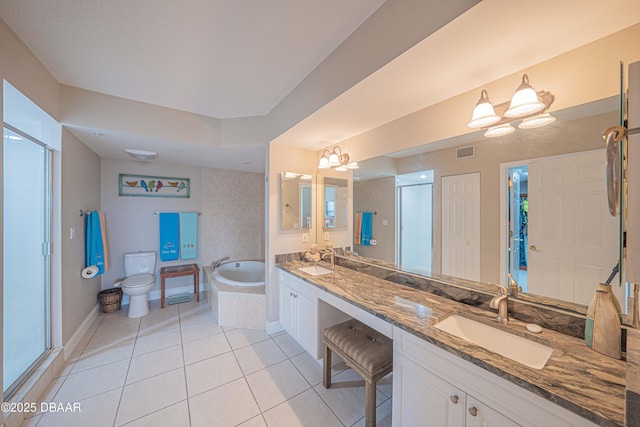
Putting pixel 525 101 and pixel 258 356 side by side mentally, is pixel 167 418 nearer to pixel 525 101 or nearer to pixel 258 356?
pixel 258 356

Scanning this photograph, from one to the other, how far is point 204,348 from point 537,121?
3206 millimetres

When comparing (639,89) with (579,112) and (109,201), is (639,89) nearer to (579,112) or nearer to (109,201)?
(579,112)

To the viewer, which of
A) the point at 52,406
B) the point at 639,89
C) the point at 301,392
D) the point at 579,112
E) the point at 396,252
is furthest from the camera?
the point at 396,252

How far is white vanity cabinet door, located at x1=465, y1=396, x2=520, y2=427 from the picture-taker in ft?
2.93

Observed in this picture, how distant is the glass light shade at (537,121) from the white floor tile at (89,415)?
123 inches

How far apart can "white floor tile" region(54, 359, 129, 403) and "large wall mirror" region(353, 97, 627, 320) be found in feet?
8.61

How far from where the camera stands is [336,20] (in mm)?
1358

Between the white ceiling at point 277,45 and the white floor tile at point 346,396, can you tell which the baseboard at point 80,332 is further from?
the white floor tile at point 346,396

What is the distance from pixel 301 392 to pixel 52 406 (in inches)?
69.7

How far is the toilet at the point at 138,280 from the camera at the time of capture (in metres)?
3.03

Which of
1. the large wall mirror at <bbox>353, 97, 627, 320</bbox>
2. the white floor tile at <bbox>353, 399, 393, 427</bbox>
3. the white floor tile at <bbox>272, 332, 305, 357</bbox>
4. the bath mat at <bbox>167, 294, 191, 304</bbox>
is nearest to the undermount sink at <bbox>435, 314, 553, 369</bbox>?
the large wall mirror at <bbox>353, 97, 627, 320</bbox>

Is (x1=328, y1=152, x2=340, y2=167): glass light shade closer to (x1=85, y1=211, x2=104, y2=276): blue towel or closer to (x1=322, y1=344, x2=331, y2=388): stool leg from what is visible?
(x1=322, y1=344, x2=331, y2=388): stool leg

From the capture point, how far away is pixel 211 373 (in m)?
2.01

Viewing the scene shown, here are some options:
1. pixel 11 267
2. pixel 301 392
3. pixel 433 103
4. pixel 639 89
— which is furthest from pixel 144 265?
pixel 639 89
